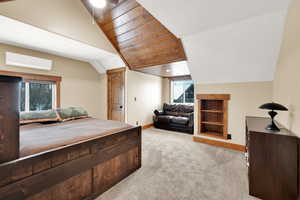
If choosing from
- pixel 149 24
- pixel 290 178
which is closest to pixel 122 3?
pixel 149 24

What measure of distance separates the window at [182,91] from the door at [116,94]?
2537 mm

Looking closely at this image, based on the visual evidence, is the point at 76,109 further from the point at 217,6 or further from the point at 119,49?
the point at 217,6

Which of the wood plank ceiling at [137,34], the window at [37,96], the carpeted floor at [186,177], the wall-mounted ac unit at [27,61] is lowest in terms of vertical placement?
the carpeted floor at [186,177]

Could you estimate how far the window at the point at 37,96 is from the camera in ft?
11.3

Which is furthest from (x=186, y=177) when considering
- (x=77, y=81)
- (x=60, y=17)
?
(x=77, y=81)

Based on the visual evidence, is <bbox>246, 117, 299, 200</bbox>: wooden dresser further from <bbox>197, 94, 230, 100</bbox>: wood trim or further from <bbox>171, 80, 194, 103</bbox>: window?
<bbox>171, 80, 194, 103</bbox>: window

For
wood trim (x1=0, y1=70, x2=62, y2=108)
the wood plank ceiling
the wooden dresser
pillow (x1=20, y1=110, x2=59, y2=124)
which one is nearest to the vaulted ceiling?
the wood plank ceiling

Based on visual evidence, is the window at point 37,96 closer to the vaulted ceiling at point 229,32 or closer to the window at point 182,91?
the vaulted ceiling at point 229,32

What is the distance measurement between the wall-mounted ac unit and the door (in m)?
1.78

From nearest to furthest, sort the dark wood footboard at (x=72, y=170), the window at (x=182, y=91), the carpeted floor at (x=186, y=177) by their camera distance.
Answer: the dark wood footboard at (x=72, y=170) < the carpeted floor at (x=186, y=177) < the window at (x=182, y=91)

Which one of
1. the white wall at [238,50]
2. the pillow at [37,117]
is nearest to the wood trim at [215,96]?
the white wall at [238,50]

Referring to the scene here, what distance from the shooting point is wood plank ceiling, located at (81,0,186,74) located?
104 inches

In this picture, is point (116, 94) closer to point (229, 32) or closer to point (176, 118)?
point (176, 118)

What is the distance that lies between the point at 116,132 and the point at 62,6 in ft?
9.04
